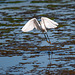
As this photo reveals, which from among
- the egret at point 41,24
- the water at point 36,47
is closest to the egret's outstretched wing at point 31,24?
the egret at point 41,24

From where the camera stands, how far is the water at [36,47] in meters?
9.26

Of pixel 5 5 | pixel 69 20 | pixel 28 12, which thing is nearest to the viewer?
pixel 69 20

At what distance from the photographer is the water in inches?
365

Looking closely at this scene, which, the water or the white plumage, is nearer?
the water

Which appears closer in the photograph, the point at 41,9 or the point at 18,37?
the point at 18,37

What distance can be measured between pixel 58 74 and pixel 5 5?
15.6 metres

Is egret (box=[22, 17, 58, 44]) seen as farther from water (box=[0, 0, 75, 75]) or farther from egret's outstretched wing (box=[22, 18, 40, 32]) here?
water (box=[0, 0, 75, 75])

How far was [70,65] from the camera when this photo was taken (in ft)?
31.0

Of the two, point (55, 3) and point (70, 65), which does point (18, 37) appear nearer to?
point (70, 65)

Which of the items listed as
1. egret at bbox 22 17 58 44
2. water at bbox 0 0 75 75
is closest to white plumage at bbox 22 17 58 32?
egret at bbox 22 17 58 44

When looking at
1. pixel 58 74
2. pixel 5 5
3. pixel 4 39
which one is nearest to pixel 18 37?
pixel 4 39

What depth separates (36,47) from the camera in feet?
38.4

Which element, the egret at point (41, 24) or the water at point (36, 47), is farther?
the egret at point (41, 24)

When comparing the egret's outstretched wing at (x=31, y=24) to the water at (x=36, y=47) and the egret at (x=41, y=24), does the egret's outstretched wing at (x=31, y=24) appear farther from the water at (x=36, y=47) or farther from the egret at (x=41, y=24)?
the water at (x=36, y=47)
